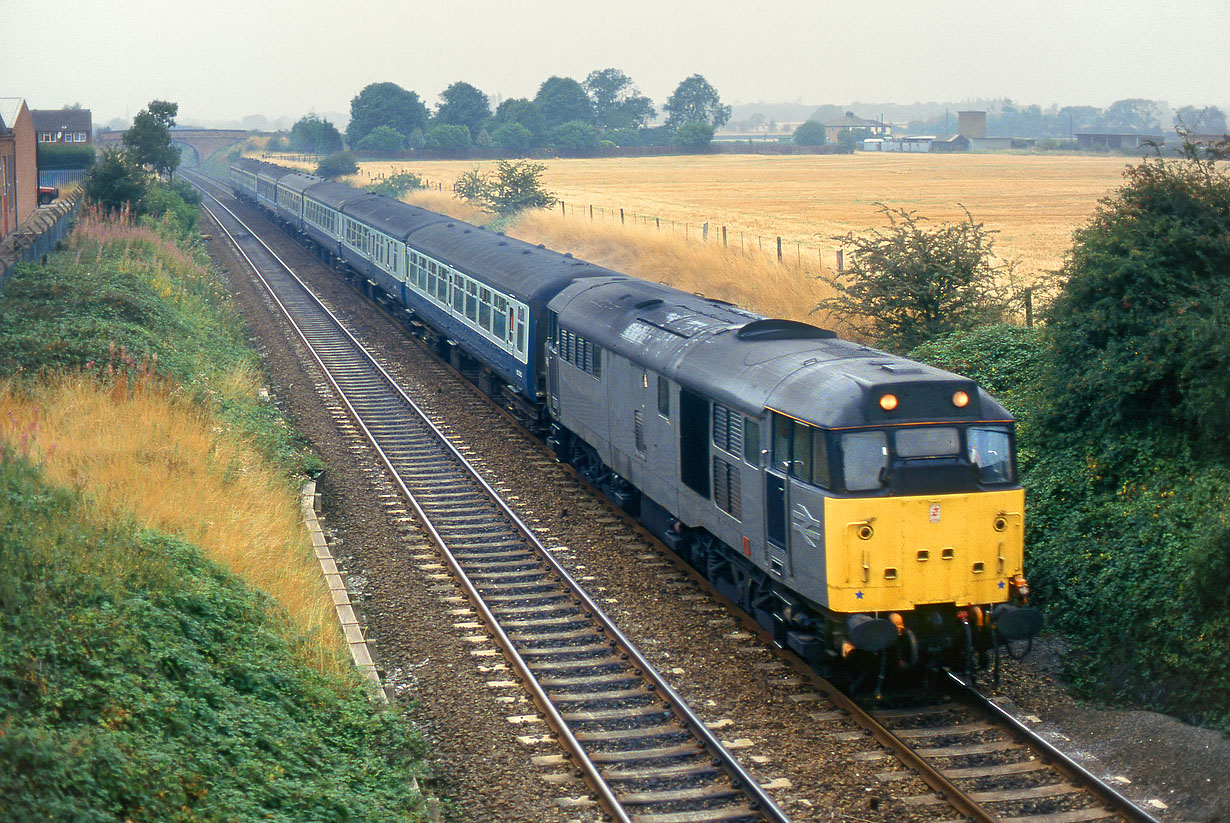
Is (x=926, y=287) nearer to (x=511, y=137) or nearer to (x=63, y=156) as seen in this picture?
(x=63, y=156)

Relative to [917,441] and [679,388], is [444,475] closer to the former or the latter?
[679,388]

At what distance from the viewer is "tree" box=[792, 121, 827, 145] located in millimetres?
158875

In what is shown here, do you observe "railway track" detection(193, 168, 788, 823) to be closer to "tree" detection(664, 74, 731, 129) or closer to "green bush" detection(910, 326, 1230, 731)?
"green bush" detection(910, 326, 1230, 731)

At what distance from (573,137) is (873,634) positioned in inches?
4608

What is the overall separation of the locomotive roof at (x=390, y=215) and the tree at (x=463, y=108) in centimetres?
8910

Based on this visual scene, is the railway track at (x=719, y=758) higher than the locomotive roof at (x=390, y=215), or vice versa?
the locomotive roof at (x=390, y=215)

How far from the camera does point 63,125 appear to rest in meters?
83.3

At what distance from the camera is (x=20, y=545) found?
853cm

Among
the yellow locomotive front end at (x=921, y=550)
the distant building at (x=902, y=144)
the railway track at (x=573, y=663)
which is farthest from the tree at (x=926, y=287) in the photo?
the distant building at (x=902, y=144)

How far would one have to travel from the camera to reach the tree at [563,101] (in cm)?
13312

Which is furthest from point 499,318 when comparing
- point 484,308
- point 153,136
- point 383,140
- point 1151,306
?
point 383,140

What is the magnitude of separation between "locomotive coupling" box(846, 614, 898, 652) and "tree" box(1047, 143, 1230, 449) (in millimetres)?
4499

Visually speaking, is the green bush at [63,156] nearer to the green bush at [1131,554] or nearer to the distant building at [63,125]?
the distant building at [63,125]

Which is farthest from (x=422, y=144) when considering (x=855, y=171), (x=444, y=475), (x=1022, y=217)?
(x=444, y=475)
